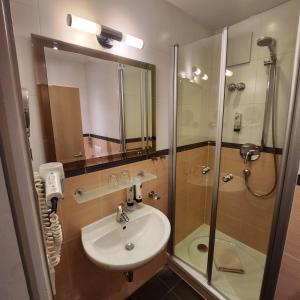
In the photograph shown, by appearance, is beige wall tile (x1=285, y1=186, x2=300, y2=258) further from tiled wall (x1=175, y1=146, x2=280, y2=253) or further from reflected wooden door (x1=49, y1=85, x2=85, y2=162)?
reflected wooden door (x1=49, y1=85, x2=85, y2=162)

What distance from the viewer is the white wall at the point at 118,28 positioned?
0.84 meters

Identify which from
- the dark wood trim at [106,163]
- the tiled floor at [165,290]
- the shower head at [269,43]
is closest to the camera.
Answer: the dark wood trim at [106,163]

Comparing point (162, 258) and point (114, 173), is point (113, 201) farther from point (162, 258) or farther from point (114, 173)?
point (162, 258)

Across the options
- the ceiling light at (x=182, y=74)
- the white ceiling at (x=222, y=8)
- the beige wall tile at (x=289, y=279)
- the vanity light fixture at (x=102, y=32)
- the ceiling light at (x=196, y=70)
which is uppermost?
the white ceiling at (x=222, y=8)

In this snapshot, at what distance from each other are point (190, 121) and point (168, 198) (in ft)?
2.69

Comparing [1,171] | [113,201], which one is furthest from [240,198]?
[1,171]

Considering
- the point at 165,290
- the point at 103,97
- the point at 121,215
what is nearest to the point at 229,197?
the point at 165,290

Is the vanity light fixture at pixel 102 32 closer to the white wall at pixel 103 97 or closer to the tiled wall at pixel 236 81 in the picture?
the white wall at pixel 103 97

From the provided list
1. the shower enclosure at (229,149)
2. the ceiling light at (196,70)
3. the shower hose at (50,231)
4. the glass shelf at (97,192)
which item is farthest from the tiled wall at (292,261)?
the ceiling light at (196,70)

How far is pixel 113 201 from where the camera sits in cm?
131

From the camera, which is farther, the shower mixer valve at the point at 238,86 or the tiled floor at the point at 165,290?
the shower mixer valve at the point at 238,86

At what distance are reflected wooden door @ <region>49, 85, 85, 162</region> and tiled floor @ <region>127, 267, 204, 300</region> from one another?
1.34 metres

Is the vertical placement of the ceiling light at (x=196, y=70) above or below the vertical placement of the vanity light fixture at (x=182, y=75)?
above

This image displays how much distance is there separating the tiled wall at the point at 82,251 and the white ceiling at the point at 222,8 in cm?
137
